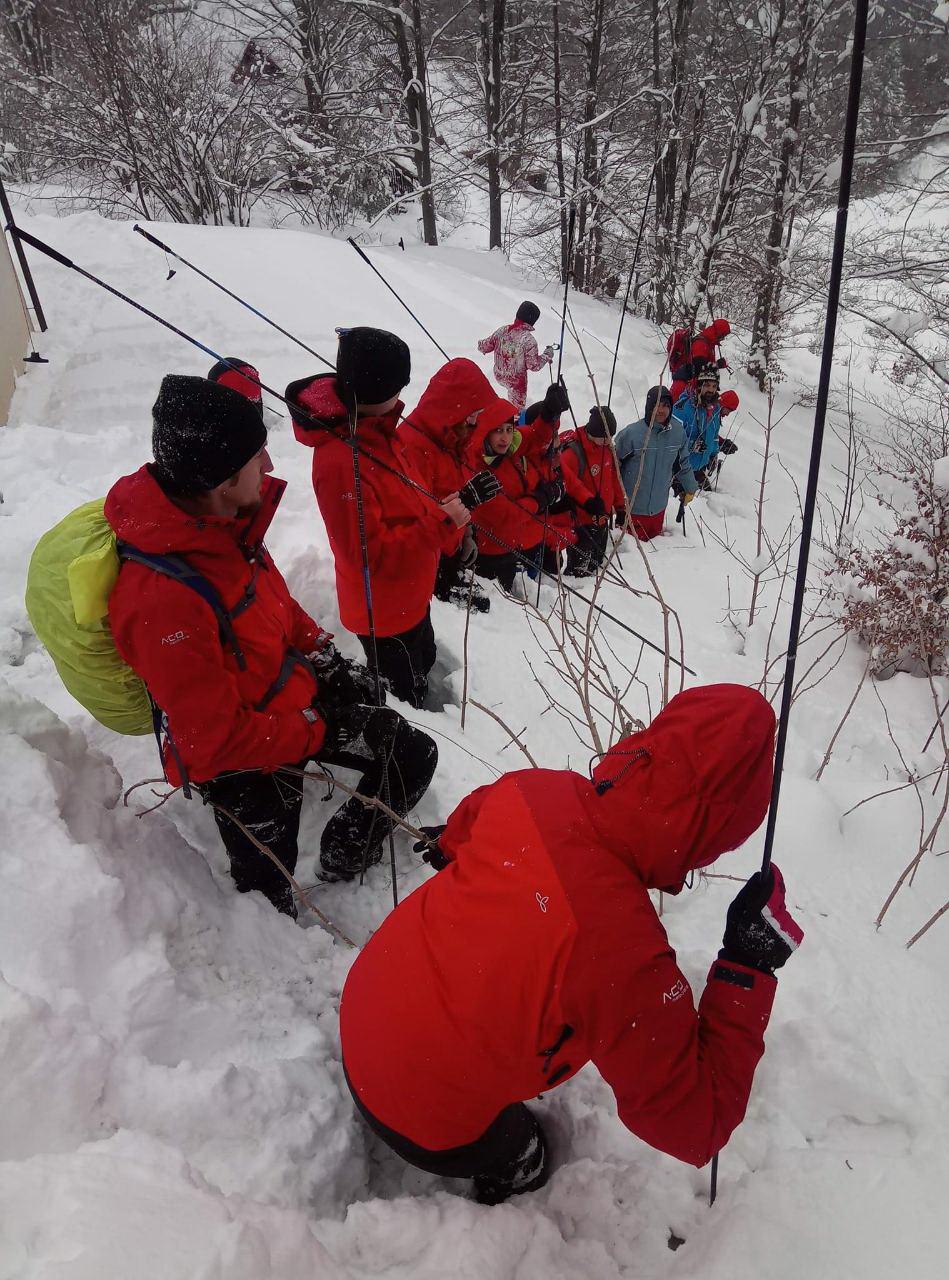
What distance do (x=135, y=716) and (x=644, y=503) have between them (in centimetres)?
436

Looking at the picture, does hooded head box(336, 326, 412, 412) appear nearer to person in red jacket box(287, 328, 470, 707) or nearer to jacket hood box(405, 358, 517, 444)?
person in red jacket box(287, 328, 470, 707)

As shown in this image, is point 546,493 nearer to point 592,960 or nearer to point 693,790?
point 693,790

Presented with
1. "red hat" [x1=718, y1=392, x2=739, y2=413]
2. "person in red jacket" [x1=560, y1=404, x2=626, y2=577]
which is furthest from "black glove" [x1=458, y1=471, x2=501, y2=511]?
"red hat" [x1=718, y1=392, x2=739, y2=413]

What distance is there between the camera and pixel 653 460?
525 cm

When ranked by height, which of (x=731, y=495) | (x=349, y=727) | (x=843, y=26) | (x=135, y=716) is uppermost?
(x=843, y=26)

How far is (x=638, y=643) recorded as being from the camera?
377 centimetres

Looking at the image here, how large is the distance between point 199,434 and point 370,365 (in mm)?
1091

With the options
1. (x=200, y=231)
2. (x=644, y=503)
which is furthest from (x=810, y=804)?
(x=200, y=231)

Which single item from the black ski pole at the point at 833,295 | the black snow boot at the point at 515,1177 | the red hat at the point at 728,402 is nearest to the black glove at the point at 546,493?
the red hat at the point at 728,402

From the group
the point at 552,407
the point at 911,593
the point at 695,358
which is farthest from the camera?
the point at 695,358

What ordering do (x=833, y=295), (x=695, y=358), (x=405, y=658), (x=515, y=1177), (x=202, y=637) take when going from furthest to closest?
(x=695, y=358)
(x=405, y=658)
(x=202, y=637)
(x=515, y=1177)
(x=833, y=295)

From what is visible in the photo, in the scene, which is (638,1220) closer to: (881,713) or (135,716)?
(135,716)

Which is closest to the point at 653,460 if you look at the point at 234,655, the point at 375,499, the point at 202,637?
the point at 375,499

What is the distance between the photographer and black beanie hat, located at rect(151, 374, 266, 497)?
1647 mm
